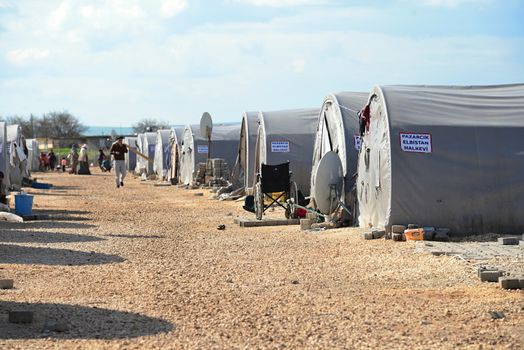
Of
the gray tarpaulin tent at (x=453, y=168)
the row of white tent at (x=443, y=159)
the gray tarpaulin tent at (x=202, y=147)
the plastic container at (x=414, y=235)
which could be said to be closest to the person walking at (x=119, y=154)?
the gray tarpaulin tent at (x=202, y=147)

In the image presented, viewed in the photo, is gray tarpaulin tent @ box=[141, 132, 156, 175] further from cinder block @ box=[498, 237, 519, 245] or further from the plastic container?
cinder block @ box=[498, 237, 519, 245]

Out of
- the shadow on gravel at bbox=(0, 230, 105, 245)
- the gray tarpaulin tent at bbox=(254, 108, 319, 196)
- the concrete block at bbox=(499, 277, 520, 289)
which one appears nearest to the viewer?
the concrete block at bbox=(499, 277, 520, 289)

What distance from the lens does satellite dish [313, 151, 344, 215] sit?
696 inches

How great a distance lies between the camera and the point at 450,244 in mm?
13281

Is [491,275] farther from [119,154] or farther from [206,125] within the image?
[206,125]

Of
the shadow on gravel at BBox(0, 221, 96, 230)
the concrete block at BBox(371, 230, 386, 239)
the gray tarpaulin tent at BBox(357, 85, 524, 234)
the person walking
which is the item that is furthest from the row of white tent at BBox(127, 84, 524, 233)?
the person walking

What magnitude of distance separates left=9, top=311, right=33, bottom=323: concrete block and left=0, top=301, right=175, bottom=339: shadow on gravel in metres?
0.04

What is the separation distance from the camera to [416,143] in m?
15.0

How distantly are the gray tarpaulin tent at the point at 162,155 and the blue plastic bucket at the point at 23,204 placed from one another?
92.8ft

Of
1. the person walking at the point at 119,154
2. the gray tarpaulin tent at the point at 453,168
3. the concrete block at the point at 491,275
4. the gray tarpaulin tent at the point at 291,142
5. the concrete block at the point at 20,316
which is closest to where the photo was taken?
the concrete block at the point at 20,316

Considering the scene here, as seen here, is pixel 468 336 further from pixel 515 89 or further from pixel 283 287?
pixel 515 89

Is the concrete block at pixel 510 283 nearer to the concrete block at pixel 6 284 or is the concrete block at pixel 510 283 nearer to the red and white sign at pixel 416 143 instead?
the concrete block at pixel 6 284

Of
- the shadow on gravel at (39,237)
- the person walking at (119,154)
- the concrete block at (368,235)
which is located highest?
the person walking at (119,154)

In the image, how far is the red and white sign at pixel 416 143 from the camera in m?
15.0
